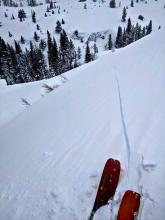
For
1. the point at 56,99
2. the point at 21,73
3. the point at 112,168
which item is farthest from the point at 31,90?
the point at 21,73

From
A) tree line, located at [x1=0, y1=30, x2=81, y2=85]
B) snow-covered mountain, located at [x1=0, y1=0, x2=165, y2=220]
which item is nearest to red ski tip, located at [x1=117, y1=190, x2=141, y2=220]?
snow-covered mountain, located at [x1=0, y1=0, x2=165, y2=220]

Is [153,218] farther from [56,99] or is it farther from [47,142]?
[56,99]

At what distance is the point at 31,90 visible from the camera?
54.0 feet

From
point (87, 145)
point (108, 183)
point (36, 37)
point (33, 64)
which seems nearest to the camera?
point (108, 183)

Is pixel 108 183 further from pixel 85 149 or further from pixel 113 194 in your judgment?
pixel 85 149

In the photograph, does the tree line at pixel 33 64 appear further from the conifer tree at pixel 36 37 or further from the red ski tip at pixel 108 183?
the conifer tree at pixel 36 37

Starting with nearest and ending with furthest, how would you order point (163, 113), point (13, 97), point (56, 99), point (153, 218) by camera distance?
point (153, 218), point (163, 113), point (56, 99), point (13, 97)

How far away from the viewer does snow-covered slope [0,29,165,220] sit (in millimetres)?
3635

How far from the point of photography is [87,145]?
199 inches

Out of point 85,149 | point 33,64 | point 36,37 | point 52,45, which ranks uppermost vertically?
point 85,149

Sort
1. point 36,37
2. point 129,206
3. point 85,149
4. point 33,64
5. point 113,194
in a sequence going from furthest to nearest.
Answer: point 36,37, point 33,64, point 85,149, point 113,194, point 129,206

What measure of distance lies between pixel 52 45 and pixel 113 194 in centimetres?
4978

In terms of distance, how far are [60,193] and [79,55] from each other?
279ft

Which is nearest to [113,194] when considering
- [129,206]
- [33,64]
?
[129,206]
